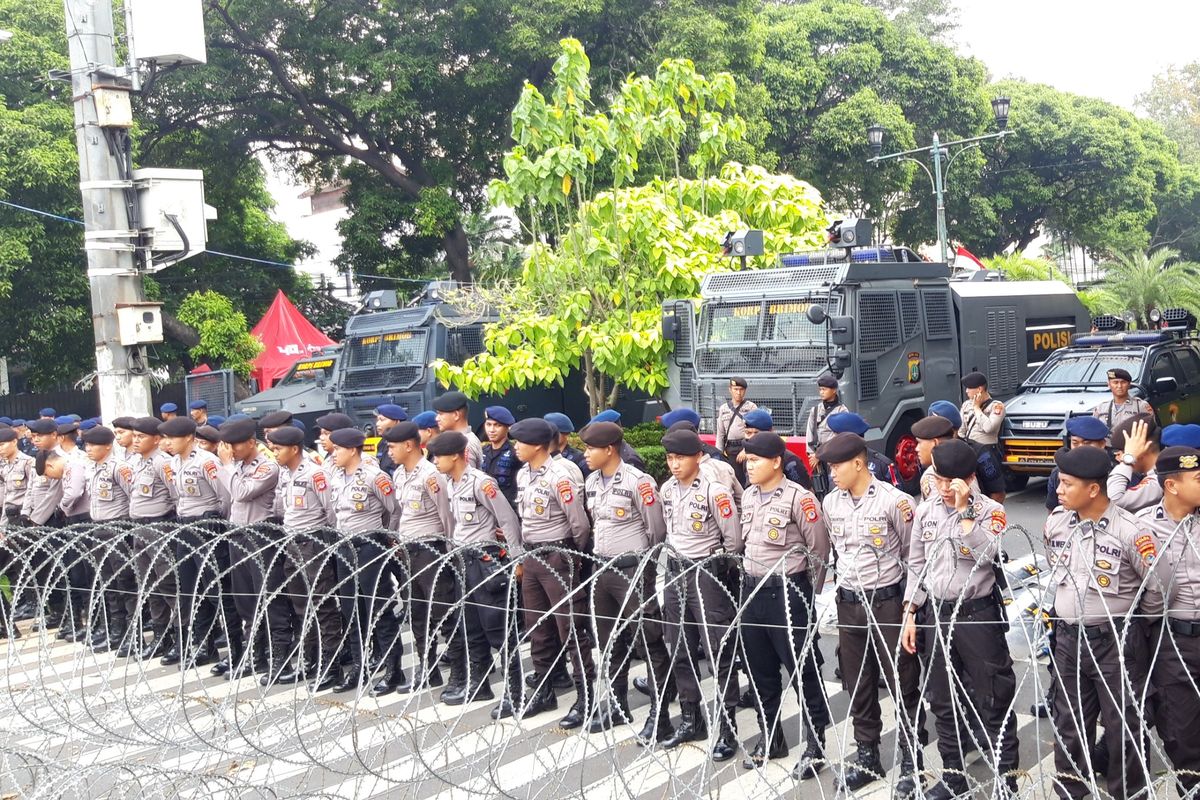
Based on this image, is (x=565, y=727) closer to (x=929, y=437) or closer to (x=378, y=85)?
(x=929, y=437)

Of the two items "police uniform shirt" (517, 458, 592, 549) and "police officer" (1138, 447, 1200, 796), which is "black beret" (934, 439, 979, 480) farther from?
"police uniform shirt" (517, 458, 592, 549)

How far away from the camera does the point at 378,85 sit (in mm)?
23422

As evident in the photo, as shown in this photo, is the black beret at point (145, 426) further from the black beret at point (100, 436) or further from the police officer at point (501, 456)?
the police officer at point (501, 456)

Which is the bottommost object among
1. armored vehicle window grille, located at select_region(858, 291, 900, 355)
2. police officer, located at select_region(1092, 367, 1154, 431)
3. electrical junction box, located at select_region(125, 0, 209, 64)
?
police officer, located at select_region(1092, 367, 1154, 431)

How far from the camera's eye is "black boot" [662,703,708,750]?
6.27 m

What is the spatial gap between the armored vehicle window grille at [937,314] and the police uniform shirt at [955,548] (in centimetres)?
797

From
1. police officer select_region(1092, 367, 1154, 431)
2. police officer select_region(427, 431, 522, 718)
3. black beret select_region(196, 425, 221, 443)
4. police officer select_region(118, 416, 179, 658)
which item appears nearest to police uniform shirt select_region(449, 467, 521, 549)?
police officer select_region(427, 431, 522, 718)

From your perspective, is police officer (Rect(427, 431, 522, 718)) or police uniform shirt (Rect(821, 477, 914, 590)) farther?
police officer (Rect(427, 431, 522, 718))

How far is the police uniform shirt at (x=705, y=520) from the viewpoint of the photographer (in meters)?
6.16

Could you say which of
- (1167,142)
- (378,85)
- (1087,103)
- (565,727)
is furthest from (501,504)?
(1167,142)

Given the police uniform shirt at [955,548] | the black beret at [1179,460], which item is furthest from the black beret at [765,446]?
the black beret at [1179,460]

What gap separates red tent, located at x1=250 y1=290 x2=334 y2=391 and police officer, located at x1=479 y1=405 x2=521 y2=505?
14.8 m

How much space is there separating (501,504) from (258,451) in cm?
228

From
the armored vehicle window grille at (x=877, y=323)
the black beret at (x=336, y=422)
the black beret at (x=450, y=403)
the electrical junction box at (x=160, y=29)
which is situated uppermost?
the electrical junction box at (x=160, y=29)
